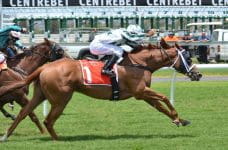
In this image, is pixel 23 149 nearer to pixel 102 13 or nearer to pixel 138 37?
pixel 138 37

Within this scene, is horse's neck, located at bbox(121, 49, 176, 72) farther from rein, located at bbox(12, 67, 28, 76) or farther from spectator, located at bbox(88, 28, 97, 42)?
spectator, located at bbox(88, 28, 97, 42)

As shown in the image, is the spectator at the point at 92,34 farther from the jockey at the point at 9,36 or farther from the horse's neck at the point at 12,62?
the horse's neck at the point at 12,62

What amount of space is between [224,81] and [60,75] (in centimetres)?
1599

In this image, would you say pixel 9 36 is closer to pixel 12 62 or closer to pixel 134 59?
pixel 12 62

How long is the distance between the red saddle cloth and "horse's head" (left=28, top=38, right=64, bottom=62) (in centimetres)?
228

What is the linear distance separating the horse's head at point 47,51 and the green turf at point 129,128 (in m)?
1.44

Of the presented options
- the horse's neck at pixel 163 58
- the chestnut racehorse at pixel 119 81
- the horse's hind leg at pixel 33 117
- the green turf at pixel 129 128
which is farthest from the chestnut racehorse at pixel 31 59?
the horse's neck at pixel 163 58

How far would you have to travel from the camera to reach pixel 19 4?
44.3 m

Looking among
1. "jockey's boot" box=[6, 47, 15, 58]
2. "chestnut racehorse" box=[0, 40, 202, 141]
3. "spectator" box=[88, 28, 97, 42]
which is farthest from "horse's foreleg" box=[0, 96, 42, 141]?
"spectator" box=[88, 28, 97, 42]

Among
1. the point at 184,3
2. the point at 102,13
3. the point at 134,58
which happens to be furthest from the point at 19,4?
the point at 134,58

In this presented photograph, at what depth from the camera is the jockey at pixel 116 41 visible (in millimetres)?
11930

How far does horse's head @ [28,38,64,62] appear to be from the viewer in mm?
13812

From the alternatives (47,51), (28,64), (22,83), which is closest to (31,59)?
(28,64)

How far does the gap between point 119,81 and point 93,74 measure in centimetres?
50
